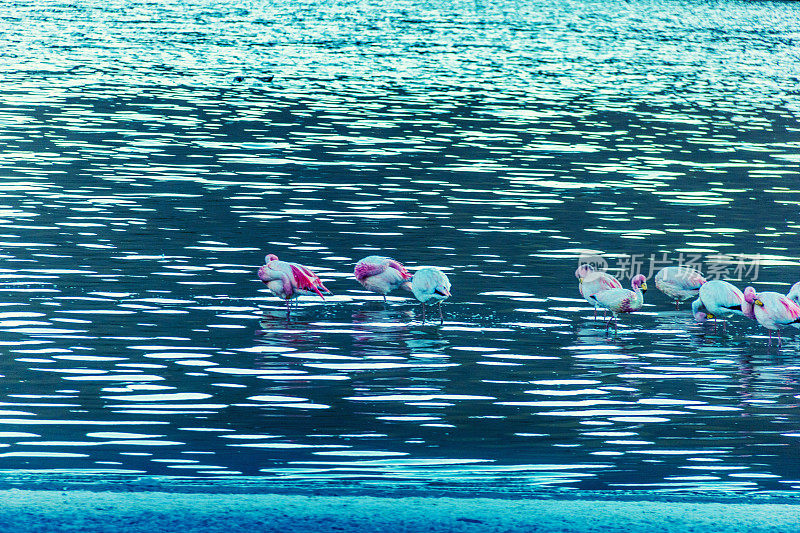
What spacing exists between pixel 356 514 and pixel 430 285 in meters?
6.97

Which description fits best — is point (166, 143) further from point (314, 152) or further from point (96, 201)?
Answer: point (96, 201)

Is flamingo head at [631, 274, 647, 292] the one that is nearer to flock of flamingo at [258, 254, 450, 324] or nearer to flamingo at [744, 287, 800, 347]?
flamingo at [744, 287, 800, 347]

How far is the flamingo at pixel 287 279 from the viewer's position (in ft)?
45.1

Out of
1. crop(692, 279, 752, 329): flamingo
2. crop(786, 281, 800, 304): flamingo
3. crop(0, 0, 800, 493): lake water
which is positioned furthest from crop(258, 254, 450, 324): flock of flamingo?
crop(786, 281, 800, 304): flamingo

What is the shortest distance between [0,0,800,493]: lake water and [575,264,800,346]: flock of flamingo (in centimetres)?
25

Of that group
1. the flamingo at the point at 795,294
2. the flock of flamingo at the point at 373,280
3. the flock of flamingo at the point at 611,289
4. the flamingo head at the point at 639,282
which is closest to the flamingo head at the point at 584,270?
the flock of flamingo at the point at 611,289

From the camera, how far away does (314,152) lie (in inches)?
976

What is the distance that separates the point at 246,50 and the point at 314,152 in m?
25.4

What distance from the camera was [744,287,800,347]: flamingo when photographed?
12922mm

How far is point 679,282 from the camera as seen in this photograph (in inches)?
573

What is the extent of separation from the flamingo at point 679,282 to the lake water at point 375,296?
22 cm

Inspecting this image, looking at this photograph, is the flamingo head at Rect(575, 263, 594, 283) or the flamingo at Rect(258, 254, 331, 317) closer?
the flamingo at Rect(258, 254, 331, 317)

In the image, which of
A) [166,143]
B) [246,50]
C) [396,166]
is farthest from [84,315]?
[246,50]

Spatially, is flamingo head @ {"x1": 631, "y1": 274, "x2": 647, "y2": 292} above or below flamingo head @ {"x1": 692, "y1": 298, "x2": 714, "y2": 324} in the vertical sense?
above
